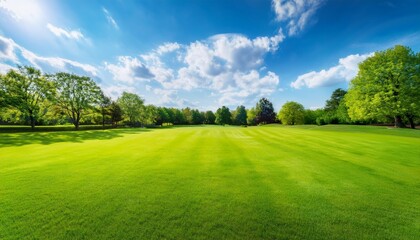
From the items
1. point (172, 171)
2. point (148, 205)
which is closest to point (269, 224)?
point (148, 205)

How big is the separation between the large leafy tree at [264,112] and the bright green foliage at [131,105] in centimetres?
6415

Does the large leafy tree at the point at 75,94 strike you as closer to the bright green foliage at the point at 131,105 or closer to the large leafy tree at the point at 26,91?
the large leafy tree at the point at 26,91

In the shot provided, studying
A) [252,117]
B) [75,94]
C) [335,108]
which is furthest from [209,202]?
[252,117]

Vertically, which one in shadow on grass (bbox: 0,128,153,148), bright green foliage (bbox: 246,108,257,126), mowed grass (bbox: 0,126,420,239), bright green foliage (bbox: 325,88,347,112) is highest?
bright green foliage (bbox: 325,88,347,112)

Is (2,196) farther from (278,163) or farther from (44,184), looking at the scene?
(278,163)

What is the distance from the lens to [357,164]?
28.2ft

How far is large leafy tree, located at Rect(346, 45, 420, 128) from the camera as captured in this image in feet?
89.2

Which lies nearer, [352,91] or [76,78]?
→ [352,91]

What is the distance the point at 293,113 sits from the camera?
262 ft

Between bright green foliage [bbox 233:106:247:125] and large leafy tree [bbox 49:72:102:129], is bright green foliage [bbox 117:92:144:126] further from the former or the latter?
bright green foliage [bbox 233:106:247:125]

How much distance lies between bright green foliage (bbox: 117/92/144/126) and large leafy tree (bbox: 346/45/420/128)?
67.1 meters

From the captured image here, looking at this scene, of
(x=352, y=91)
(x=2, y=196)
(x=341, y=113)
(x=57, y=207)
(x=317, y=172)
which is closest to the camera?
(x=57, y=207)

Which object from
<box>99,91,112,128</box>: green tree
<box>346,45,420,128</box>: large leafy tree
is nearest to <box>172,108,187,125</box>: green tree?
<box>99,91,112,128</box>: green tree

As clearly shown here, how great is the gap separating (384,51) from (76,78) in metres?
68.1
